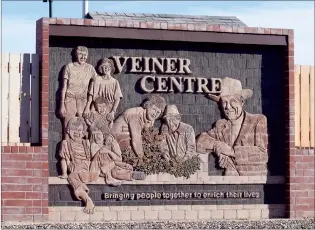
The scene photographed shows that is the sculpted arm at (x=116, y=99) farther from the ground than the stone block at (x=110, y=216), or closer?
farther from the ground

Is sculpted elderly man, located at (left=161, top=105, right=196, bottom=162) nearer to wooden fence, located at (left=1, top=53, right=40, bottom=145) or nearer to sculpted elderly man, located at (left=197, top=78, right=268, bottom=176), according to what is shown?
sculpted elderly man, located at (left=197, top=78, right=268, bottom=176)

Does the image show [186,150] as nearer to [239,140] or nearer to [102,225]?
[239,140]

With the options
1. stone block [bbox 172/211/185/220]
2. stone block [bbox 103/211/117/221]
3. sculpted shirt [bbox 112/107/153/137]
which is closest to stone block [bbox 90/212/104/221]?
stone block [bbox 103/211/117/221]

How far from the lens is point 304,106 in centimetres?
1969

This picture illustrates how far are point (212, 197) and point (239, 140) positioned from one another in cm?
148

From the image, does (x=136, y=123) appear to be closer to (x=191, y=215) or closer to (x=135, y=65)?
(x=135, y=65)

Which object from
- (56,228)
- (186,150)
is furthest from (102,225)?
(186,150)

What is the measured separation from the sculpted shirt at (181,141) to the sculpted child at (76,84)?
6.69ft

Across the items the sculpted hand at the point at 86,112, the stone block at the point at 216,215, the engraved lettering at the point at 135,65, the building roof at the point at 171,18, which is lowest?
the stone block at the point at 216,215

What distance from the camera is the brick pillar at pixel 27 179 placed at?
56.3 ft

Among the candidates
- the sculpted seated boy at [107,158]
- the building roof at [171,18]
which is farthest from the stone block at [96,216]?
the building roof at [171,18]

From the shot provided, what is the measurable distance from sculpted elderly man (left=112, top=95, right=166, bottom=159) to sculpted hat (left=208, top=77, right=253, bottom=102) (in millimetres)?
1503

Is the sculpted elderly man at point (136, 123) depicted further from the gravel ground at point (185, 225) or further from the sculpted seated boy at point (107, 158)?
the gravel ground at point (185, 225)

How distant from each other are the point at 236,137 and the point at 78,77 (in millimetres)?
4017
